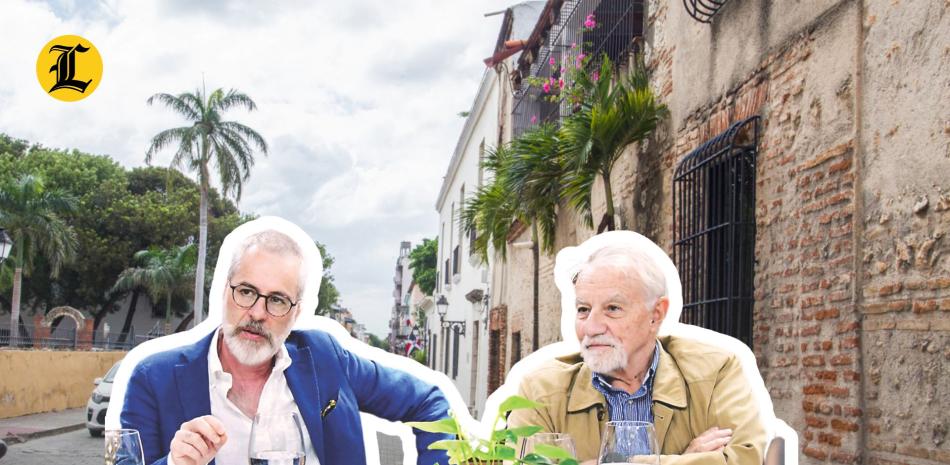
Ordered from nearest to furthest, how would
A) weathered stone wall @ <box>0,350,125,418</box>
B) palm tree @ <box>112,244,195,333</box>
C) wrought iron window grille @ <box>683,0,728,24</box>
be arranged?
wrought iron window grille @ <box>683,0,728,24</box>
weathered stone wall @ <box>0,350,125,418</box>
palm tree @ <box>112,244,195,333</box>

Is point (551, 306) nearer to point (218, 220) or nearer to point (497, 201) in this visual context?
point (497, 201)

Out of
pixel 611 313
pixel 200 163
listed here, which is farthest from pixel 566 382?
pixel 200 163

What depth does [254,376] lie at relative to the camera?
8.20 ft

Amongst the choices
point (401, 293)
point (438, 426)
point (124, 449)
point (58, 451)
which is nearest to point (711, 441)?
point (438, 426)

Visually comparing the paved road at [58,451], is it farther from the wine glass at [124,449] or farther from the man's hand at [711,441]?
the man's hand at [711,441]

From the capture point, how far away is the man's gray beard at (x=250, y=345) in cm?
239

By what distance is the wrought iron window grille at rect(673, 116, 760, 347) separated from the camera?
5.76 meters

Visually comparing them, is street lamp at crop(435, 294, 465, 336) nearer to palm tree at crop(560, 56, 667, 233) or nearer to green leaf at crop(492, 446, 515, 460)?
palm tree at crop(560, 56, 667, 233)

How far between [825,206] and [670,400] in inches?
107

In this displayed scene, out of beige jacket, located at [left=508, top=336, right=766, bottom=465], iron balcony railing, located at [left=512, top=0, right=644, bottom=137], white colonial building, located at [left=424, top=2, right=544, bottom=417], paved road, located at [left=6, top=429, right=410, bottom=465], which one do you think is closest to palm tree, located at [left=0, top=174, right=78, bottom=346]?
white colonial building, located at [left=424, top=2, right=544, bottom=417]

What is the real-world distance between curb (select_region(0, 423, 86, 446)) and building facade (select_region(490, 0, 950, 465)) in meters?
9.60

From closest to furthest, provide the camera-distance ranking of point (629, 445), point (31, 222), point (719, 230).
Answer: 1. point (629, 445)
2. point (719, 230)
3. point (31, 222)

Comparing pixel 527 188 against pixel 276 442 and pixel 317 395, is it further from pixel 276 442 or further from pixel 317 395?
pixel 276 442

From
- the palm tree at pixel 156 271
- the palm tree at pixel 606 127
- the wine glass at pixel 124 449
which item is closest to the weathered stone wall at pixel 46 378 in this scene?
the palm tree at pixel 606 127
